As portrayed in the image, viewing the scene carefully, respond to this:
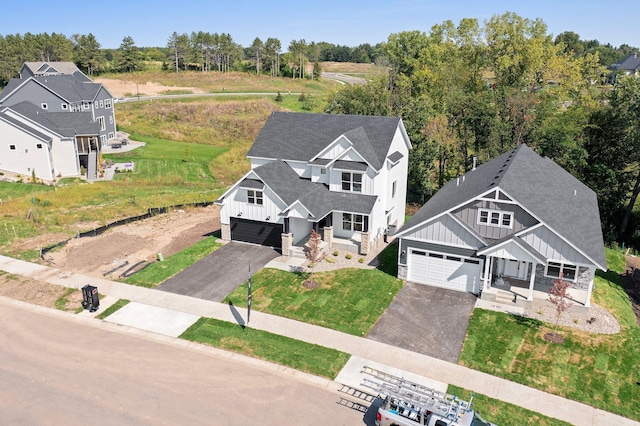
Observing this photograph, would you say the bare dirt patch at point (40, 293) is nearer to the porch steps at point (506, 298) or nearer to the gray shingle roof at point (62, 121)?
the porch steps at point (506, 298)

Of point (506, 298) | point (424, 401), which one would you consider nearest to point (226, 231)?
point (506, 298)

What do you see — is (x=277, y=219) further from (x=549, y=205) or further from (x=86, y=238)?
(x=549, y=205)

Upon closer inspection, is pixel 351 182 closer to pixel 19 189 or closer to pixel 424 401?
pixel 424 401

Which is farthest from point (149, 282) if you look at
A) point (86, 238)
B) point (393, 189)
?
point (393, 189)

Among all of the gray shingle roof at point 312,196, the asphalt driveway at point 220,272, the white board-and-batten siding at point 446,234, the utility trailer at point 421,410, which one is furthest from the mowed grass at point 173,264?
the utility trailer at point 421,410

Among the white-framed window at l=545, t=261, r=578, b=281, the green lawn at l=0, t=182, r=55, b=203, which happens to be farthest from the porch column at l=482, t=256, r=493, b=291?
the green lawn at l=0, t=182, r=55, b=203

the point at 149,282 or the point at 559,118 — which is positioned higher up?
the point at 559,118

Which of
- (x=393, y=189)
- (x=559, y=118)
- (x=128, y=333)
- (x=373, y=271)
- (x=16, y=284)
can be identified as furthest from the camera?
(x=559, y=118)
